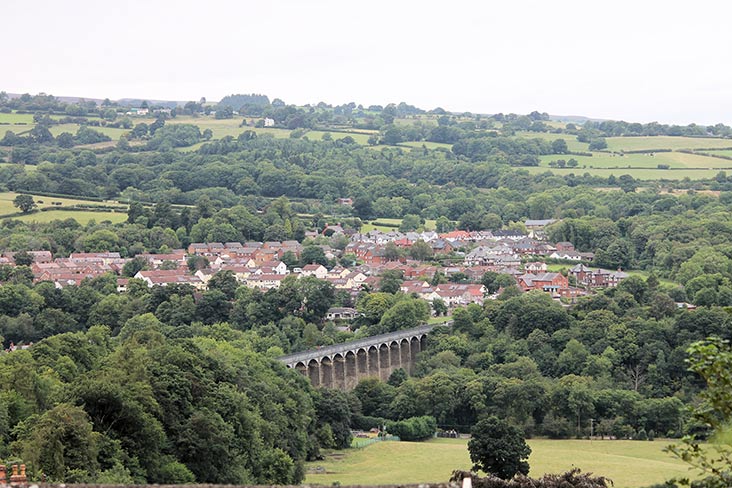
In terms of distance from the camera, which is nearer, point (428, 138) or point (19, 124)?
point (19, 124)

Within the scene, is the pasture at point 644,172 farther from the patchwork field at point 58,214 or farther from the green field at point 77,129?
the patchwork field at point 58,214

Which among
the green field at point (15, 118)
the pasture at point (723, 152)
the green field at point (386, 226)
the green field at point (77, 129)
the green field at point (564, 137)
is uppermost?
the pasture at point (723, 152)

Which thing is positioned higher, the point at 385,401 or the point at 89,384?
the point at 89,384

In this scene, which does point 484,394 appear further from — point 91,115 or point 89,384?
point 91,115

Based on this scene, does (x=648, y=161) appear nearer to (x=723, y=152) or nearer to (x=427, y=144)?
(x=723, y=152)

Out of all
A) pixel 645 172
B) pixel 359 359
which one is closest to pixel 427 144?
pixel 645 172

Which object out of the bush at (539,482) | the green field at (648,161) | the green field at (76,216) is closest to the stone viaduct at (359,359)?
the bush at (539,482)

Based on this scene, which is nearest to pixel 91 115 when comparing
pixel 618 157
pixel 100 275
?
pixel 618 157
